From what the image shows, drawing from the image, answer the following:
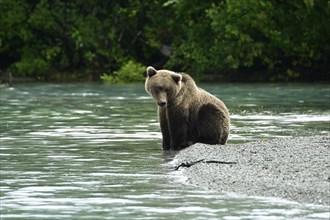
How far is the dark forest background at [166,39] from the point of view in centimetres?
3916

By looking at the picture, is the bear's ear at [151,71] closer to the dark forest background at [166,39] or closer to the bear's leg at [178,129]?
the bear's leg at [178,129]

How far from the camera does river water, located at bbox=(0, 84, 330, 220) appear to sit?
988 centimetres

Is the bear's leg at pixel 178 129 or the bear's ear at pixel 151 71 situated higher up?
the bear's ear at pixel 151 71

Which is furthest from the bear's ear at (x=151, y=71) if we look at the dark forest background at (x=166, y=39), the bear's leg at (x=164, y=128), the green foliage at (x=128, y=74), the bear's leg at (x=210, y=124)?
the green foliage at (x=128, y=74)

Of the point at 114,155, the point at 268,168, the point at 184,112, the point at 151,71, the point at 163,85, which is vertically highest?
the point at 151,71

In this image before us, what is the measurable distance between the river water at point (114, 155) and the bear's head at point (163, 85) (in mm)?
804

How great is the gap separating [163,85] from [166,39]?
96.4 ft

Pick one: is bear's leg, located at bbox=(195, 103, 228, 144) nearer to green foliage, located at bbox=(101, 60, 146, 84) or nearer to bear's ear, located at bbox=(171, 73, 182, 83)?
bear's ear, located at bbox=(171, 73, 182, 83)

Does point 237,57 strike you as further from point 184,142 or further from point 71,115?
point 184,142

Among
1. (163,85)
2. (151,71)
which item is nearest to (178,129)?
(163,85)

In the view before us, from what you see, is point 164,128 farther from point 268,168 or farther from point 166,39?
point 166,39

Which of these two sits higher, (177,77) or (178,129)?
(177,77)

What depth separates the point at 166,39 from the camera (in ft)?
145

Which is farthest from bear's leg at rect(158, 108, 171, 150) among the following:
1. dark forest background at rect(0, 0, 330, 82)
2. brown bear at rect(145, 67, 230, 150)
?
dark forest background at rect(0, 0, 330, 82)
